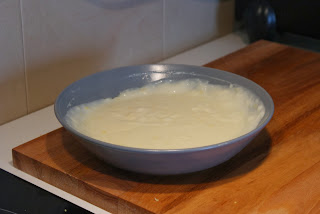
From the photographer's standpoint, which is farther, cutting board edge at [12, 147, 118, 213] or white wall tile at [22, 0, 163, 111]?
white wall tile at [22, 0, 163, 111]

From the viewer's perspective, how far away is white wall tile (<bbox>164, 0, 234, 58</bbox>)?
1.58 m

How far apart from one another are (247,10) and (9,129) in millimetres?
811

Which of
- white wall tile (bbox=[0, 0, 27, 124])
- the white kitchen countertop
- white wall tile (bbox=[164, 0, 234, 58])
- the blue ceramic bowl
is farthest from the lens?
white wall tile (bbox=[164, 0, 234, 58])

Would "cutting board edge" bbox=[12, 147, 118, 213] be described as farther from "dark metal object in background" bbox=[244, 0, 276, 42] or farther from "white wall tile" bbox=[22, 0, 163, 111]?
"dark metal object in background" bbox=[244, 0, 276, 42]

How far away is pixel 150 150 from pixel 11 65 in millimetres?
492

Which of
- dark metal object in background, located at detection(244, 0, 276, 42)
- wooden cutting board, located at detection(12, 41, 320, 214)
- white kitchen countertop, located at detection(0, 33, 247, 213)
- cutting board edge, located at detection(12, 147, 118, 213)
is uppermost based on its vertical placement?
dark metal object in background, located at detection(244, 0, 276, 42)

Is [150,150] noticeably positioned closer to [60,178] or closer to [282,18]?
[60,178]

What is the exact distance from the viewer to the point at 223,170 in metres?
0.93

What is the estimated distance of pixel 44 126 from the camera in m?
1.19

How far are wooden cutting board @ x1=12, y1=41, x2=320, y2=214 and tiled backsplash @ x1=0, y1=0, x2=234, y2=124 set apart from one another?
8.8 inches

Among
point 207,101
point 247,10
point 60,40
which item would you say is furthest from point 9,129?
point 247,10

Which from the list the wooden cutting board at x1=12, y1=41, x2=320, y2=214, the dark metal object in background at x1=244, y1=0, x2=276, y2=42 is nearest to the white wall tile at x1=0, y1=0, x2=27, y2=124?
the wooden cutting board at x1=12, y1=41, x2=320, y2=214

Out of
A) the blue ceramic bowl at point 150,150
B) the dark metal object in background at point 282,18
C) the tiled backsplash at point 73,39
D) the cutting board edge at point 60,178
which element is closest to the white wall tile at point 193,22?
the tiled backsplash at point 73,39

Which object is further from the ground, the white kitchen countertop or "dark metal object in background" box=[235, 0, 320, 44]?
"dark metal object in background" box=[235, 0, 320, 44]
